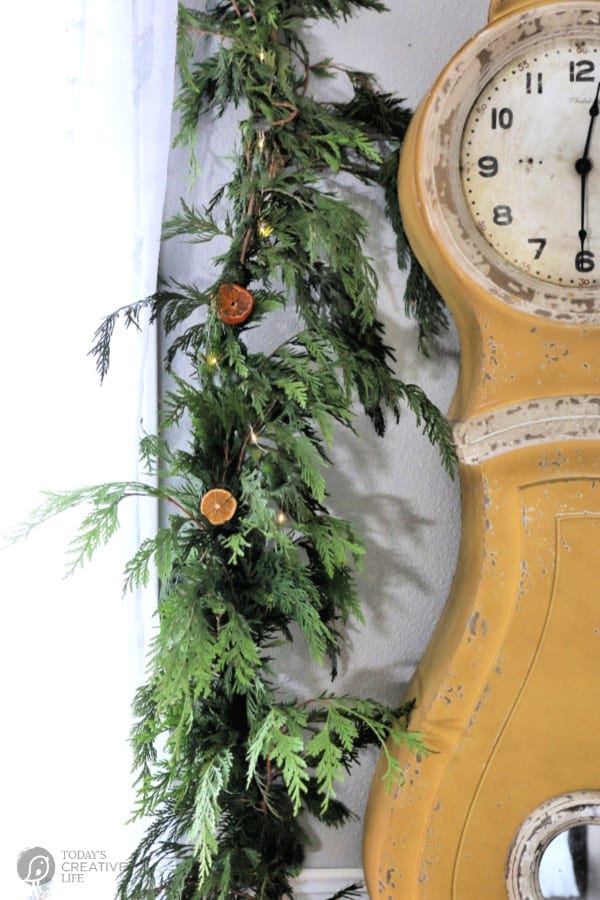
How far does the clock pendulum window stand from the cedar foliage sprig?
95 mm

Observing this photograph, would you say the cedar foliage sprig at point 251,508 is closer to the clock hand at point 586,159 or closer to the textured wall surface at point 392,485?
the textured wall surface at point 392,485

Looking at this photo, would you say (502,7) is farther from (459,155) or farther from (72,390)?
(72,390)

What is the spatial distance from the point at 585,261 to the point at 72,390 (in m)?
0.74

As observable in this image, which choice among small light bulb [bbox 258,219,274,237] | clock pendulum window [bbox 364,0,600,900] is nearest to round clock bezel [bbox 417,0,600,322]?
clock pendulum window [bbox 364,0,600,900]

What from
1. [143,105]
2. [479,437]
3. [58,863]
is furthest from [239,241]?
[58,863]

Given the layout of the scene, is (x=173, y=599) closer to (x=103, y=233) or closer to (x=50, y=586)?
(x=50, y=586)

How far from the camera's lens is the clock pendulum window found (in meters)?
1.22

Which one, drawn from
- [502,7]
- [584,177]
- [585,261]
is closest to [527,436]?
[585,261]

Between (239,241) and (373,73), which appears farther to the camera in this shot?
(373,73)

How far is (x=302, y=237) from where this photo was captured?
1191 millimetres

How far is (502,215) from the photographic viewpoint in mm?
1230

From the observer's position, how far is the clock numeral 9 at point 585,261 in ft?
4.04

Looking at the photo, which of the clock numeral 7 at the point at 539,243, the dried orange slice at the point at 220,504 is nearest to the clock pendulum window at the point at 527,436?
the clock numeral 7 at the point at 539,243

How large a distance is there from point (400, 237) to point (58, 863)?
3.50 feet
